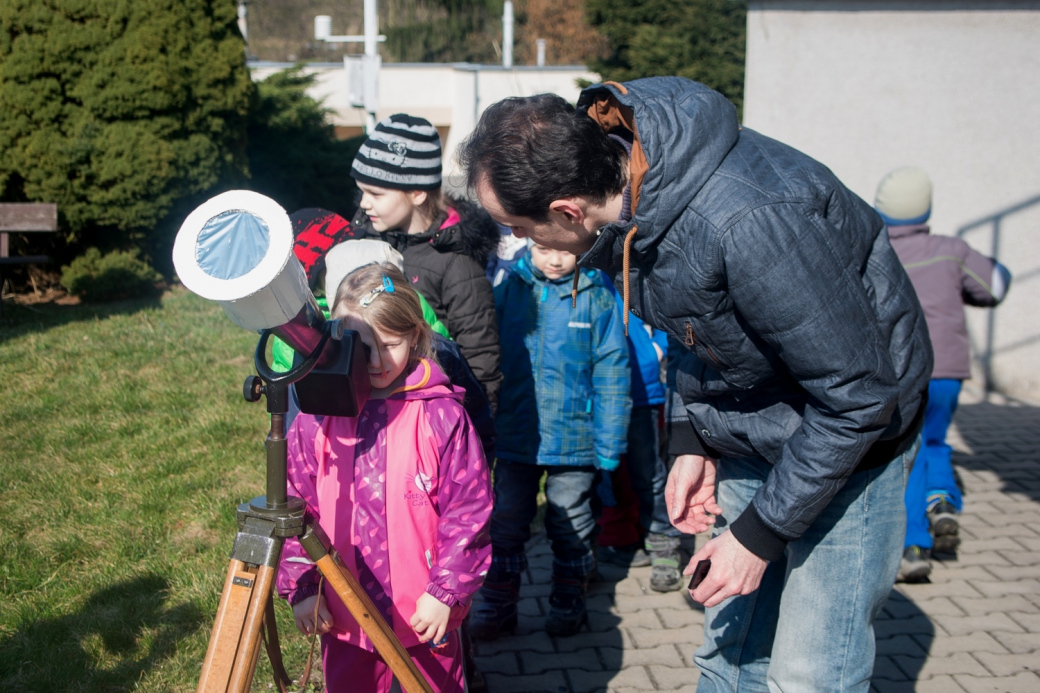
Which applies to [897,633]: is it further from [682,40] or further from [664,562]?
[682,40]

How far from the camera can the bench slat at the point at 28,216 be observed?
729 cm

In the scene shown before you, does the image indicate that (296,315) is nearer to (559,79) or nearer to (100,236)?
(100,236)

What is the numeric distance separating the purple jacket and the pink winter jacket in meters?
2.73

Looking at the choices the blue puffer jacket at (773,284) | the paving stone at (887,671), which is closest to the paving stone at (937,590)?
the paving stone at (887,671)

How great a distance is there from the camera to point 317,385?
1.77 m

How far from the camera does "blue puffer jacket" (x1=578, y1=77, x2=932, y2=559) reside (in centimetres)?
158

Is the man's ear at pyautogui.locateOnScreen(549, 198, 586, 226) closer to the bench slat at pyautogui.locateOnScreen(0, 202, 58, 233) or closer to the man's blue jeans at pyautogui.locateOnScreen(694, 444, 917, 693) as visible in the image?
the man's blue jeans at pyautogui.locateOnScreen(694, 444, 917, 693)

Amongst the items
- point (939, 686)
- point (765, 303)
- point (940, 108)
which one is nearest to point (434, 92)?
point (940, 108)

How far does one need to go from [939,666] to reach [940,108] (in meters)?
4.93

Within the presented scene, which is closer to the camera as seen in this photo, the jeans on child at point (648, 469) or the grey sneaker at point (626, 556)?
the jeans on child at point (648, 469)

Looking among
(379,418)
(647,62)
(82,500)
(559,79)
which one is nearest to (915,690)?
(379,418)

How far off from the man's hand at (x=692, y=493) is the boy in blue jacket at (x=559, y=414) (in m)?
1.05

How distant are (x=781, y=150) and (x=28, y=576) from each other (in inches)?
120

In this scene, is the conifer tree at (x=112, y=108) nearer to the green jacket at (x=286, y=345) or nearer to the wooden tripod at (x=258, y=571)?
the green jacket at (x=286, y=345)
